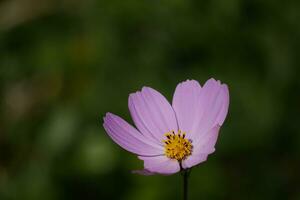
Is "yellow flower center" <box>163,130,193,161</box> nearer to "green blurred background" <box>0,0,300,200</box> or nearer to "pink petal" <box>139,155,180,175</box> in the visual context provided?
"pink petal" <box>139,155,180,175</box>

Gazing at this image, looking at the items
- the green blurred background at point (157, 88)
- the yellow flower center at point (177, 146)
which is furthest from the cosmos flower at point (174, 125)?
the green blurred background at point (157, 88)

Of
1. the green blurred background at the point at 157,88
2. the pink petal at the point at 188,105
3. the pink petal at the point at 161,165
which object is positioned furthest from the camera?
the green blurred background at the point at 157,88

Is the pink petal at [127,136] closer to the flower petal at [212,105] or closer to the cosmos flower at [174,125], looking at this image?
the cosmos flower at [174,125]

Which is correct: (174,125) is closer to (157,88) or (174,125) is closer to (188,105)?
(188,105)

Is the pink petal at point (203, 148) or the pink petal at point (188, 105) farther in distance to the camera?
the pink petal at point (188, 105)

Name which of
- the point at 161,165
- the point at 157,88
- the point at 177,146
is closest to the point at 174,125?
the point at 177,146
